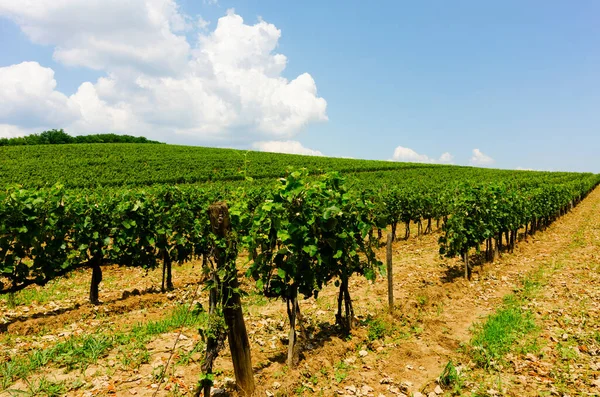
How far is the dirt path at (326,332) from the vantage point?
5445 mm

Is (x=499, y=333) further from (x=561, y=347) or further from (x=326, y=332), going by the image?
(x=326, y=332)

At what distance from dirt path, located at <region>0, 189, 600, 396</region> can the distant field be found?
2761cm

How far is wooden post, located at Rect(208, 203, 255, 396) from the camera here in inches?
180

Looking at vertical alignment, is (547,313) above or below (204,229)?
below

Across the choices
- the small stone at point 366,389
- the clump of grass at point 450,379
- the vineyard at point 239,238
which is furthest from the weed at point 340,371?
the clump of grass at point 450,379

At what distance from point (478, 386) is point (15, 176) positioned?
5501 centimetres

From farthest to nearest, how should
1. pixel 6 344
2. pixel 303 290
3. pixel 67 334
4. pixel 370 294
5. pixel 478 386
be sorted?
pixel 370 294, pixel 67 334, pixel 6 344, pixel 303 290, pixel 478 386

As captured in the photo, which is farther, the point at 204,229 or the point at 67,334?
the point at 204,229

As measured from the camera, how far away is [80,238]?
10.1 m

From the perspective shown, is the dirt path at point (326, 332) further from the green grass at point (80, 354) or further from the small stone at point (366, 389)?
the green grass at point (80, 354)

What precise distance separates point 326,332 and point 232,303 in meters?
3.39

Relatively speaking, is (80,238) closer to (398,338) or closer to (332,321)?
(332,321)

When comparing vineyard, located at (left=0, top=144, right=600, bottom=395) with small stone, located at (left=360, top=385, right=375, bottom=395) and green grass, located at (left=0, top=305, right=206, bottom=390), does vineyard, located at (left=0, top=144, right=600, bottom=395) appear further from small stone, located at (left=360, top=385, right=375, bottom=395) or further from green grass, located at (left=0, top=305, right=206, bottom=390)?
small stone, located at (left=360, top=385, right=375, bottom=395)

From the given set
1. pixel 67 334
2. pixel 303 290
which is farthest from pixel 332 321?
pixel 67 334
